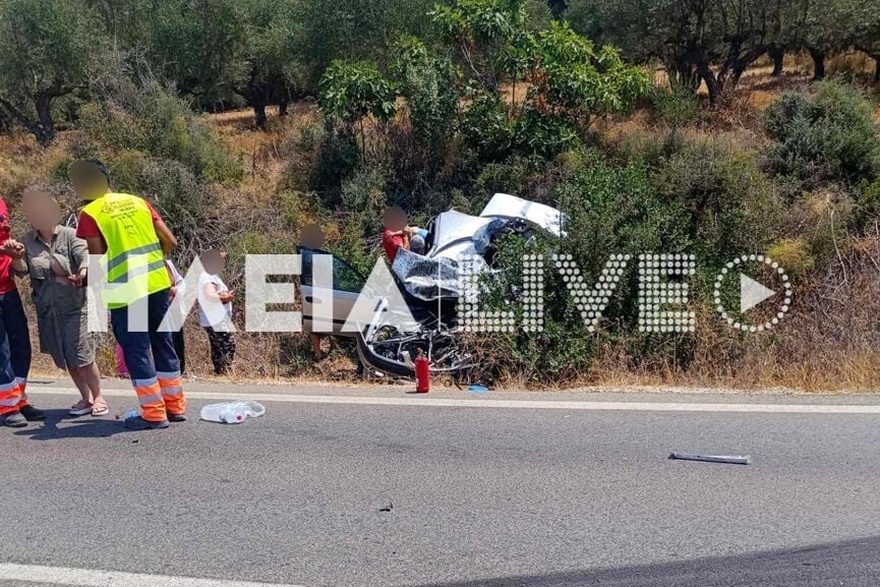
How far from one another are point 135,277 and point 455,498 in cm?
291

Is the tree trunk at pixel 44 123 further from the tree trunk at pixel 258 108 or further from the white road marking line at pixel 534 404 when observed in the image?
the white road marking line at pixel 534 404

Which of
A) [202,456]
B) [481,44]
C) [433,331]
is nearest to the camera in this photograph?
[202,456]

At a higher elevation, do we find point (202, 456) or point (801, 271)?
point (801, 271)

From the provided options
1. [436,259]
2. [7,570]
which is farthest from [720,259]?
[7,570]

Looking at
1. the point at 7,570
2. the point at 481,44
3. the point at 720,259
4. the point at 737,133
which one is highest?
the point at 481,44

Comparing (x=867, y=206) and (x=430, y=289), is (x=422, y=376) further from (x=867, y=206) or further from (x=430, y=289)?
(x=867, y=206)

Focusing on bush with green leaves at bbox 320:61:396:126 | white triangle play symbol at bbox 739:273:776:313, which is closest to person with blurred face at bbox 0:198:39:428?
white triangle play symbol at bbox 739:273:776:313

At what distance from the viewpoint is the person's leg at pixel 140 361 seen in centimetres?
586

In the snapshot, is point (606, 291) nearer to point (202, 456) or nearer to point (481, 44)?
point (202, 456)

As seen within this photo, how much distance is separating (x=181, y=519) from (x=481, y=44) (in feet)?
35.7

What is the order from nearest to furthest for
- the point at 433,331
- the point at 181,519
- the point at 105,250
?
1. the point at 181,519
2. the point at 105,250
3. the point at 433,331

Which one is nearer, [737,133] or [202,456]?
[202,456]

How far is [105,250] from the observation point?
5.75 m

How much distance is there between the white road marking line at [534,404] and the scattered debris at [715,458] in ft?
3.67
